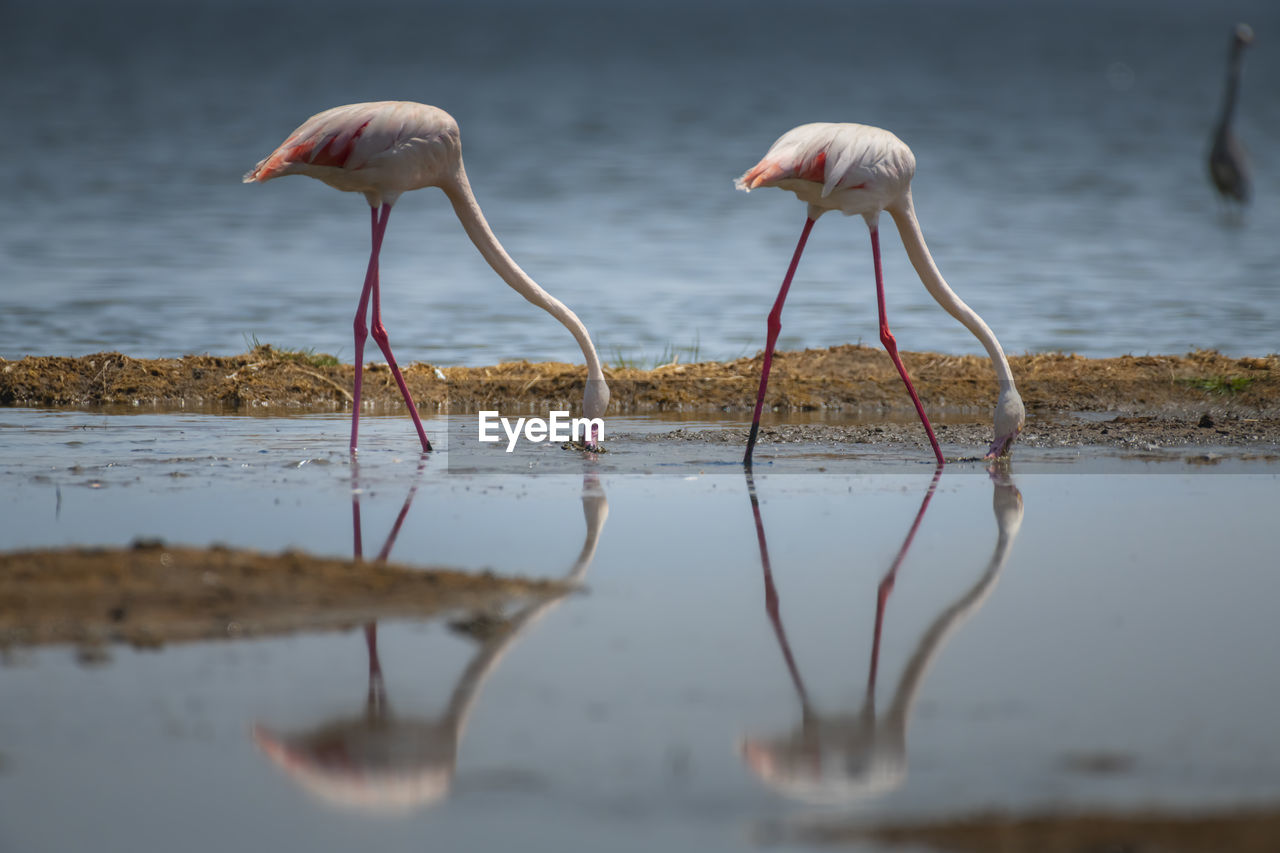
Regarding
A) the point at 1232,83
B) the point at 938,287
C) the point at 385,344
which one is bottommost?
the point at 385,344

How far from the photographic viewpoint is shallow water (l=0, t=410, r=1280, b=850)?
300 centimetres

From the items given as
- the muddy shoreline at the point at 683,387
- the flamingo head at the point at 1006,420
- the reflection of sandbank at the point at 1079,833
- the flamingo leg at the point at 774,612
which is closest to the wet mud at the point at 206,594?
the flamingo leg at the point at 774,612

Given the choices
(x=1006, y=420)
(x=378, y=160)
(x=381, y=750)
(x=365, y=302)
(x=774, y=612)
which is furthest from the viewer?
(x=365, y=302)

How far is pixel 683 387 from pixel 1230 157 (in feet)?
29.5

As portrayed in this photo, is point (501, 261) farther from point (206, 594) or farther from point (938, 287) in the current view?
point (206, 594)

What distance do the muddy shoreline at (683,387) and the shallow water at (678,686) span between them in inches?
179

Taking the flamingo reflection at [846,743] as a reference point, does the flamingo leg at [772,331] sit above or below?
above

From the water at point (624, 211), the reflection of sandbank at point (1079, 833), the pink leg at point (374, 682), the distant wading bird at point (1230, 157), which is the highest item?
the water at point (624, 211)

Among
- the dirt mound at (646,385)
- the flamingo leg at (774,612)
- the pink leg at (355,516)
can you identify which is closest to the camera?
the flamingo leg at (774,612)

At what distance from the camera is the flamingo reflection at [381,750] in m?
3.08

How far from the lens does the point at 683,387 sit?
11922 mm

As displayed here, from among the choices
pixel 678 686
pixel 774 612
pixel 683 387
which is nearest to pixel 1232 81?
pixel 678 686

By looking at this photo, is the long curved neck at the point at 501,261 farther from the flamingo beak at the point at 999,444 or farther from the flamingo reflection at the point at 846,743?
the flamingo reflection at the point at 846,743

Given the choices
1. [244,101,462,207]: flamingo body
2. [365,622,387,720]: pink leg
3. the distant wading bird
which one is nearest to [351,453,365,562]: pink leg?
[365,622,387,720]: pink leg
